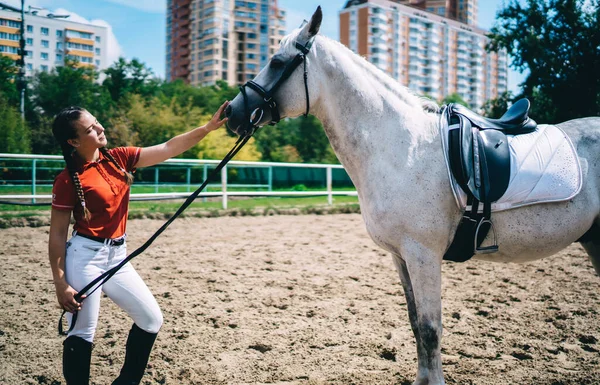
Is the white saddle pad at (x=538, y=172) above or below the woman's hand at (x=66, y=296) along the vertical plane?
above

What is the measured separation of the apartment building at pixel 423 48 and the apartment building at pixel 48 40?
170ft

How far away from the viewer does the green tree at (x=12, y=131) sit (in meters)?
17.9

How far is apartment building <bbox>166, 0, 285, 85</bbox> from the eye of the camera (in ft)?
268

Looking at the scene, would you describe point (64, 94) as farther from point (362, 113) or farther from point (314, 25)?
point (362, 113)

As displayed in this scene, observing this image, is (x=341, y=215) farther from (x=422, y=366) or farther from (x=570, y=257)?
(x=422, y=366)

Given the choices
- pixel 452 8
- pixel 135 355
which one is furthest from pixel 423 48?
pixel 135 355

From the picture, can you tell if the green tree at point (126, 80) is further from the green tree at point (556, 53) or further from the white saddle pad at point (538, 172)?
the white saddle pad at point (538, 172)

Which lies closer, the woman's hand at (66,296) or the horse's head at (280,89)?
the woman's hand at (66,296)

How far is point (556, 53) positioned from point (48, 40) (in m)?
23.1

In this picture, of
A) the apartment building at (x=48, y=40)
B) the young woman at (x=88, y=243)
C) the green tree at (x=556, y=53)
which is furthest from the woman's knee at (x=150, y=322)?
the green tree at (x=556, y=53)

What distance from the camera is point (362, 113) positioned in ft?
8.74

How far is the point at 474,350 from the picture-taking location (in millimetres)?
3424

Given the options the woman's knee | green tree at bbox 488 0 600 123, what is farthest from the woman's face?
green tree at bbox 488 0 600 123

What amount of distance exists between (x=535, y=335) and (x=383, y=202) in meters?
2.22
